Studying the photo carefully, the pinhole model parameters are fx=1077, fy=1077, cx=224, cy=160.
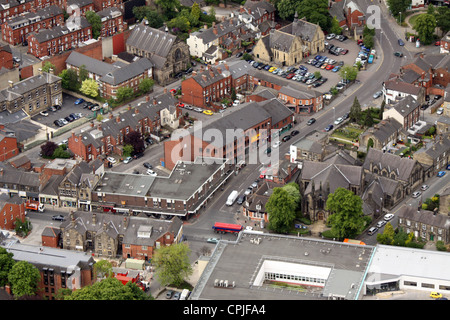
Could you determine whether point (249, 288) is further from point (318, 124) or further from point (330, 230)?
point (318, 124)

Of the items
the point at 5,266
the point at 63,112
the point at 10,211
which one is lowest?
the point at 63,112

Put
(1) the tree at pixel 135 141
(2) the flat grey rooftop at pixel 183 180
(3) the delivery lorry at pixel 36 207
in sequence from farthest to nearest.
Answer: (1) the tree at pixel 135 141, (3) the delivery lorry at pixel 36 207, (2) the flat grey rooftop at pixel 183 180

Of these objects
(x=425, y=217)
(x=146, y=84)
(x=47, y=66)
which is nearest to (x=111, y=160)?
(x=146, y=84)

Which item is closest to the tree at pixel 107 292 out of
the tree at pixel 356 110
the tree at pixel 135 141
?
the tree at pixel 135 141

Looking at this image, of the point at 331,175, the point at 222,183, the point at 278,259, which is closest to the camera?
the point at 278,259

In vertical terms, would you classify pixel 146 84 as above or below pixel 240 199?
above

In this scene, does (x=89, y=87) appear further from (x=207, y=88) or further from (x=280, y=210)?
(x=280, y=210)

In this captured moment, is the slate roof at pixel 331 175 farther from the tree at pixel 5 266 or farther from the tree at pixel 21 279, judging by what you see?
the tree at pixel 5 266
